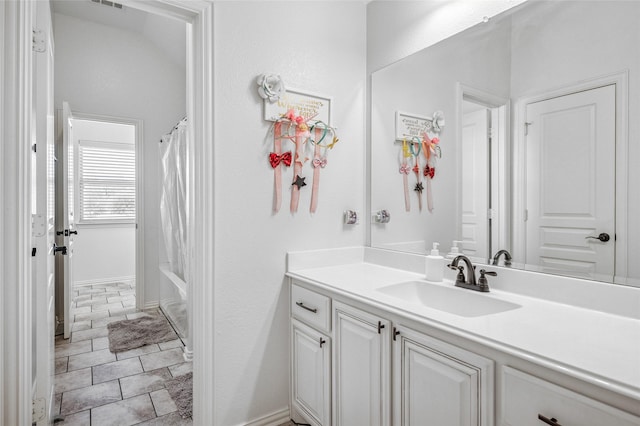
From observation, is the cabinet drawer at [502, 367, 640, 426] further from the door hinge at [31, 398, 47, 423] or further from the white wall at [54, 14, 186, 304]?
the white wall at [54, 14, 186, 304]

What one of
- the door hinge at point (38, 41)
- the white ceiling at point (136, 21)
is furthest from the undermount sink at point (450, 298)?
the white ceiling at point (136, 21)

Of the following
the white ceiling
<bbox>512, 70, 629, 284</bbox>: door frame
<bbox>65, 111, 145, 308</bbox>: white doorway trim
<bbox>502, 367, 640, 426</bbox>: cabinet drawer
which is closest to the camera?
<bbox>502, 367, 640, 426</bbox>: cabinet drawer

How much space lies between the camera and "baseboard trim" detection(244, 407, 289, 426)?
1.88 metres

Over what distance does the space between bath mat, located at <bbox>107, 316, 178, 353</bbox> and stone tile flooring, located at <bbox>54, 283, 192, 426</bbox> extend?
7 centimetres

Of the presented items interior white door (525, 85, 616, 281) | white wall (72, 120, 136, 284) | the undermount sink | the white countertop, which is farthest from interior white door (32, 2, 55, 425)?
white wall (72, 120, 136, 284)

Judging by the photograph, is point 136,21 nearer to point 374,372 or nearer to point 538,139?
point 538,139

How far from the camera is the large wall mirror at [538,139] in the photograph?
1.23 meters

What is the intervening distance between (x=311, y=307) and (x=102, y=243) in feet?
15.2

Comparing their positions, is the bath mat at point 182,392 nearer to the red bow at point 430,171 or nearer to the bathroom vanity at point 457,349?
the bathroom vanity at point 457,349

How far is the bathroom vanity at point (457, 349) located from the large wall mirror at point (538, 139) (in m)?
0.15

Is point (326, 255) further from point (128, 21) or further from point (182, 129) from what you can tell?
Answer: point (128, 21)

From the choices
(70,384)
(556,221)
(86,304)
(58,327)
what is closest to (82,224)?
(86,304)

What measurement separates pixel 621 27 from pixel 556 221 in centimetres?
69

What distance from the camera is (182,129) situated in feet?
9.88
